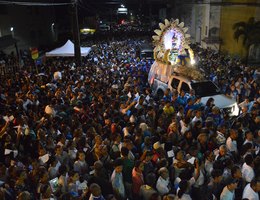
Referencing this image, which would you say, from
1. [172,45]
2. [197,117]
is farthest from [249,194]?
[172,45]

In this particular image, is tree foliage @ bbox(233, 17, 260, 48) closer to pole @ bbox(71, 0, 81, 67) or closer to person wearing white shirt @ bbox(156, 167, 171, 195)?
pole @ bbox(71, 0, 81, 67)

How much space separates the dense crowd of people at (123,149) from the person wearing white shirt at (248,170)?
Result: 0.7 inches

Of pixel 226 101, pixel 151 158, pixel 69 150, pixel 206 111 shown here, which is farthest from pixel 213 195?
pixel 226 101

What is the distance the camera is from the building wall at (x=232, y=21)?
2250 centimetres

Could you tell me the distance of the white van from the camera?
1027 cm

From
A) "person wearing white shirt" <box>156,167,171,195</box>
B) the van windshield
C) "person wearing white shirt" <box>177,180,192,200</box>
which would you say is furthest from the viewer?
the van windshield

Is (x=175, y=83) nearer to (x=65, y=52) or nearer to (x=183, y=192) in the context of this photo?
(x=183, y=192)

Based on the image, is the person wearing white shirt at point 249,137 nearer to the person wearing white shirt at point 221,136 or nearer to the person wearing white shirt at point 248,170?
the person wearing white shirt at point 221,136

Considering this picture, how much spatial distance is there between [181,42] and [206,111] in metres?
6.58

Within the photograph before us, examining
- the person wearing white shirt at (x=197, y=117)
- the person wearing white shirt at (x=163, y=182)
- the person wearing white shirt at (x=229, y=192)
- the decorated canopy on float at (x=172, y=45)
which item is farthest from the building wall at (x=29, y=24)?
the person wearing white shirt at (x=229, y=192)

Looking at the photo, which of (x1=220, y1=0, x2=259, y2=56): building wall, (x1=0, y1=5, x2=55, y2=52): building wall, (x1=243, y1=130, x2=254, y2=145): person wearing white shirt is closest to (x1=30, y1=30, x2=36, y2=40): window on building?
(x1=0, y1=5, x2=55, y2=52): building wall

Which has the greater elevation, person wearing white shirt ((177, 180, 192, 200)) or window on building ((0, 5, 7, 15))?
window on building ((0, 5, 7, 15))

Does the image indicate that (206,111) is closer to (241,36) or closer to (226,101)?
(226,101)

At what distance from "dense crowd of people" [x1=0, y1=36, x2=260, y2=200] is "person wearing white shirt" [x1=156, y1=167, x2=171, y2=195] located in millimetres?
17
